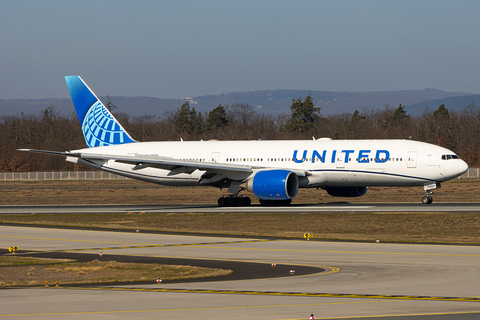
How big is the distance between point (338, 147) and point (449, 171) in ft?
23.0

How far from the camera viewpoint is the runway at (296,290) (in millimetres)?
11375

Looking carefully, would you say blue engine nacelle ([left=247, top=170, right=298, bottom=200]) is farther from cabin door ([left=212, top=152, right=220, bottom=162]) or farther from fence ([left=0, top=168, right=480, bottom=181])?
fence ([left=0, top=168, right=480, bottom=181])

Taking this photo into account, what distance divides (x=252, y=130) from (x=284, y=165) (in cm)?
10363

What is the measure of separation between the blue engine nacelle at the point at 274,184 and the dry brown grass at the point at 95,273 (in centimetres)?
2137

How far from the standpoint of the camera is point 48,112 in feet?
534

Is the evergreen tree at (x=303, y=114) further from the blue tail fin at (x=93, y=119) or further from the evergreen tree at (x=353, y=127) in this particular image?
the blue tail fin at (x=93, y=119)

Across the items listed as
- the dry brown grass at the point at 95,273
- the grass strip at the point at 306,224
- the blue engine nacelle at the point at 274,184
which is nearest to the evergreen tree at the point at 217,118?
the blue engine nacelle at the point at 274,184

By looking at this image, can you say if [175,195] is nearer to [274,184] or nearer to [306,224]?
[274,184]

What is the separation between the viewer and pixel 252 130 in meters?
145

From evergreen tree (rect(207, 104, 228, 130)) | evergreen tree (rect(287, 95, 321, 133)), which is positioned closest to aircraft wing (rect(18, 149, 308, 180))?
evergreen tree (rect(287, 95, 321, 133))

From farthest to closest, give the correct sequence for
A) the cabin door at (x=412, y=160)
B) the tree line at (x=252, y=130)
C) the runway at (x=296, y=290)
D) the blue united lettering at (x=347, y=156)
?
the tree line at (x=252, y=130) < the blue united lettering at (x=347, y=156) < the cabin door at (x=412, y=160) < the runway at (x=296, y=290)

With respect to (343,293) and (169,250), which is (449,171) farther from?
(343,293)

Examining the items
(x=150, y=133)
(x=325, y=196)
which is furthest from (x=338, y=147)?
(x=150, y=133)

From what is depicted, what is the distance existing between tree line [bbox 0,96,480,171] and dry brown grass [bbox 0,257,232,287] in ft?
273
